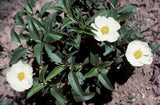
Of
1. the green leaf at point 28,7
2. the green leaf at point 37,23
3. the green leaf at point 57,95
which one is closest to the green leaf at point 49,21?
the green leaf at point 37,23

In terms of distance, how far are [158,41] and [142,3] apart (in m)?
0.66

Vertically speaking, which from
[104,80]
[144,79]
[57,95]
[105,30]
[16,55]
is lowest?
[144,79]

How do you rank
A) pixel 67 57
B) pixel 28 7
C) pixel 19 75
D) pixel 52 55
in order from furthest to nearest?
pixel 28 7
pixel 19 75
pixel 52 55
pixel 67 57

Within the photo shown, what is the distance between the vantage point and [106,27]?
2.00 meters

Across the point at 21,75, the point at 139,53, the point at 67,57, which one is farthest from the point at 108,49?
the point at 21,75

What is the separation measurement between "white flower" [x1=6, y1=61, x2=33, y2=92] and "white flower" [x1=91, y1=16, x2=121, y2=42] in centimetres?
84

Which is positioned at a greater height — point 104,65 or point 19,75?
point 19,75

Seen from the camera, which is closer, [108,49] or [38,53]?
[38,53]

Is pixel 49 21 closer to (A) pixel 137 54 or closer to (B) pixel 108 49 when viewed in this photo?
(B) pixel 108 49

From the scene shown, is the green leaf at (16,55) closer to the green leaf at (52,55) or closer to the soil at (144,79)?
the green leaf at (52,55)

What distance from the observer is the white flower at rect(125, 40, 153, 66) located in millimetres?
1938

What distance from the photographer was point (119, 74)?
2523 millimetres

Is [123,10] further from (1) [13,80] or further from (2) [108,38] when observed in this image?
(1) [13,80]

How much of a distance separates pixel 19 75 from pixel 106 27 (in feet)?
3.60
